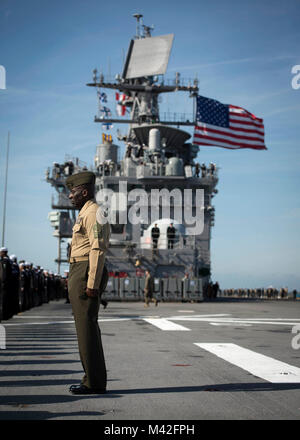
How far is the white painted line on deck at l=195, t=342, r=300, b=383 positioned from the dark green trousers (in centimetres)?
170

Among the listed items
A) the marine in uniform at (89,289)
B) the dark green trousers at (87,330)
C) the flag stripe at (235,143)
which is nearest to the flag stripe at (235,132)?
the flag stripe at (235,143)

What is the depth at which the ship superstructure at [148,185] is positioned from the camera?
35062mm

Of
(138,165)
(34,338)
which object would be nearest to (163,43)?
(138,165)

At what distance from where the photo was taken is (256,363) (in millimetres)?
6816

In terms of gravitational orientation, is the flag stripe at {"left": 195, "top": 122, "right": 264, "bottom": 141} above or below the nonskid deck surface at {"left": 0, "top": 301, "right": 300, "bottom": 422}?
above

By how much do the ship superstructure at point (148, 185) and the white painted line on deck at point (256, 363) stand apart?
78.8 ft

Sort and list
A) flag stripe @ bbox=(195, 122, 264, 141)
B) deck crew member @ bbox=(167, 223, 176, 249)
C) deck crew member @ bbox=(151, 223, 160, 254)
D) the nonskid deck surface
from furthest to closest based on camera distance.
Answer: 1. deck crew member @ bbox=(151, 223, 160, 254)
2. deck crew member @ bbox=(167, 223, 176, 249)
3. flag stripe @ bbox=(195, 122, 264, 141)
4. the nonskid deck surface

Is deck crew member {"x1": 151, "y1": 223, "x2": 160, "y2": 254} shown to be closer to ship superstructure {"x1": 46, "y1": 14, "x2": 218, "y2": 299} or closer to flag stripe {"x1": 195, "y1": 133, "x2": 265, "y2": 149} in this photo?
ship superstructure {"x1": 46, "y1": 14, "x2": 218, "y2": 299}

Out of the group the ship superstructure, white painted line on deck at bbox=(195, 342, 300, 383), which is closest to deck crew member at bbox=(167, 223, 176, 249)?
the ship superstructure

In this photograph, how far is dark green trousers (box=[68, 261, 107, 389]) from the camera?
4980 mm

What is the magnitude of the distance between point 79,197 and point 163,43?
136 ft

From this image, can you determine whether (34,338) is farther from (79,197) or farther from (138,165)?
(138,165)

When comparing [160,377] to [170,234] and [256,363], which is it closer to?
[256,363]
